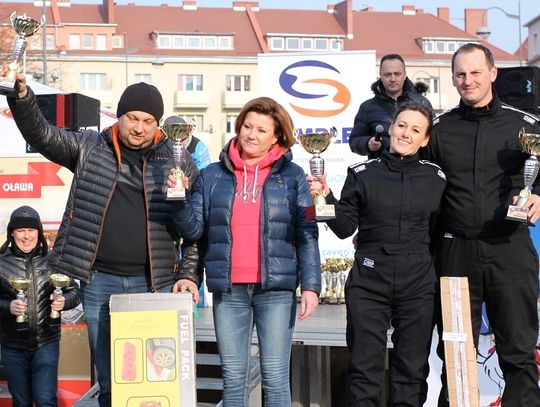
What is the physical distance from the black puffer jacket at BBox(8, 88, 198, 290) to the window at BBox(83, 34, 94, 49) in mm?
57116

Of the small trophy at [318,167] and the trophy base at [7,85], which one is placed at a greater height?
the trophy base at [7,85]

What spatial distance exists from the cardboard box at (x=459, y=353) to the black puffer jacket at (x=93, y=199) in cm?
119

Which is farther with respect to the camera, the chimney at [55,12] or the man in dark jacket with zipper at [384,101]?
the chimney at [55,12]

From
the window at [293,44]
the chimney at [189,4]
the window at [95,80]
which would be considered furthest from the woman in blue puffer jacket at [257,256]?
the chimney at [189,4]

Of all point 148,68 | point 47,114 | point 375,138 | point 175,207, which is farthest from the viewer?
point 148,68

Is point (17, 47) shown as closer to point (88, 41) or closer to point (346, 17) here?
point (346, 17)

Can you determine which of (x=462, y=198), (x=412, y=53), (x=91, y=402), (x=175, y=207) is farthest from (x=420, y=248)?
(x=412, y=53)

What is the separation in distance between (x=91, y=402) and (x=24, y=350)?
545 mm

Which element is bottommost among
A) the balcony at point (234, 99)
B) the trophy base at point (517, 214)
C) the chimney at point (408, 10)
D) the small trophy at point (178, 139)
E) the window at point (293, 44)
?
the trophy base at point (517, 214)

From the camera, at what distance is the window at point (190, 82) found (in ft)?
184

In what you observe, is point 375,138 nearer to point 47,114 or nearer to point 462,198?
point 462,198

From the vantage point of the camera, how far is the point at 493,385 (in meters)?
6.23

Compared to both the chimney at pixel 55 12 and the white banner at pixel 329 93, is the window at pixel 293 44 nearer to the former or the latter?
the chimney at pixel 55 12

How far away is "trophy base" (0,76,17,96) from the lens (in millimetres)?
3867
